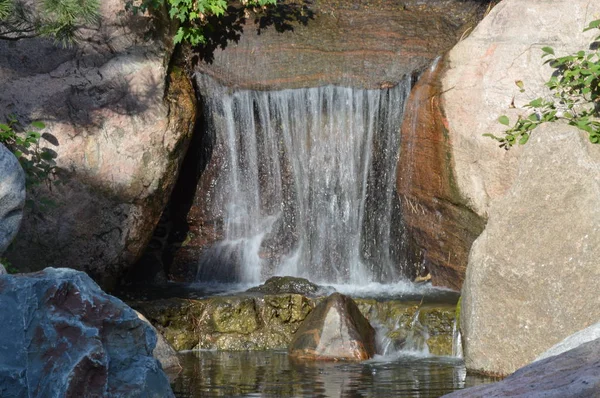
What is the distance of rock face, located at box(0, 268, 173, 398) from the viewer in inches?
167

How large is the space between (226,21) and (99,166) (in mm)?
2562

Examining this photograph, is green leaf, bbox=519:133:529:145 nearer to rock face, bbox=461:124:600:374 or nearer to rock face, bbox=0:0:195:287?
rock face, bbox=461:124:600:374

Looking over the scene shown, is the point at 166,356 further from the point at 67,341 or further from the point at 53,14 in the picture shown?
the point at 67,341

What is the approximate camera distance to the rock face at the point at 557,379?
291cm

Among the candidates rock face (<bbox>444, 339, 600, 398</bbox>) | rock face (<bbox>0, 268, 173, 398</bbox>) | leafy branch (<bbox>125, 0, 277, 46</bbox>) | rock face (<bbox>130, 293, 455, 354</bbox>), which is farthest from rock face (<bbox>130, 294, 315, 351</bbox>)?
rock face (<bbox>444, 339, 600, 398</bbox>)

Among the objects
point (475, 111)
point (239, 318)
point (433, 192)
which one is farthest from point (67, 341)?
point (433, 192)

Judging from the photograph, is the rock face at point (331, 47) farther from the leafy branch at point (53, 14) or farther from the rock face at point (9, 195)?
the rock face at point (9, 195)

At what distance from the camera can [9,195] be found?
6.39 metres

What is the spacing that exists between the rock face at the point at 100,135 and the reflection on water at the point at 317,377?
2.06 meters

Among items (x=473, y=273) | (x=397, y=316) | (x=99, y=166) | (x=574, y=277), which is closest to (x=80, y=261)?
(x=99, y=166)

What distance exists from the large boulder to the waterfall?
597 mm

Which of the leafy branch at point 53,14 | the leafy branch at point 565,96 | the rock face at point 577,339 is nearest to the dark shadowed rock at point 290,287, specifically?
the leafy branch at point 565,96

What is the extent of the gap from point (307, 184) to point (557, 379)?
8.05m

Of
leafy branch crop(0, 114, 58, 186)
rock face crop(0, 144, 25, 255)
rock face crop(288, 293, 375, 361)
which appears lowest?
rock face crop(288, 293, 375, 361)
